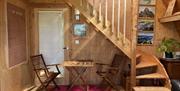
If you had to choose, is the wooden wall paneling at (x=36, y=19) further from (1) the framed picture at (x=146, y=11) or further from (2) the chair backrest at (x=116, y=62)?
(1) the framed picture at (x=146, y=11)

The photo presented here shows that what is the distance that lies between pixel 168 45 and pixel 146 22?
0.84m

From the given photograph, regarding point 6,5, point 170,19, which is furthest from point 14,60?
point 170,19

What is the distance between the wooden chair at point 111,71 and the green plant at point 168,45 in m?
1.09

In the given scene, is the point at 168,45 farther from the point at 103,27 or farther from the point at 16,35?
the point at 16,35

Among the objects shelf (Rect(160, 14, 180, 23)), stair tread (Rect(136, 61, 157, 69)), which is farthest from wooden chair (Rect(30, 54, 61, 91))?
shelf (Rect(160, 14, 180, 23))

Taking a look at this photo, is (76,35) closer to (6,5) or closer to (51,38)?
(51,38)

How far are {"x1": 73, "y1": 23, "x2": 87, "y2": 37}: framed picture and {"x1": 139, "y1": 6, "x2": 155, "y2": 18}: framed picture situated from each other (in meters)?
1.54

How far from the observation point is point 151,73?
4.71 meters

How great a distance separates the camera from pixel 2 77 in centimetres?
369

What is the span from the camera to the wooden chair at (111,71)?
15.6ft

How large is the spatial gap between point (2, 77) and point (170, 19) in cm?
382

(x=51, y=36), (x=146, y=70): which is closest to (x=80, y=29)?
(x=51, y=36)

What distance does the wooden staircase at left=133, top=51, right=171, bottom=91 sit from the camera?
4209 millimetres

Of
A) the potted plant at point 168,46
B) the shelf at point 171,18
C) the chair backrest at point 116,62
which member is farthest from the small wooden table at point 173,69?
the chair backrest at point 116,62
